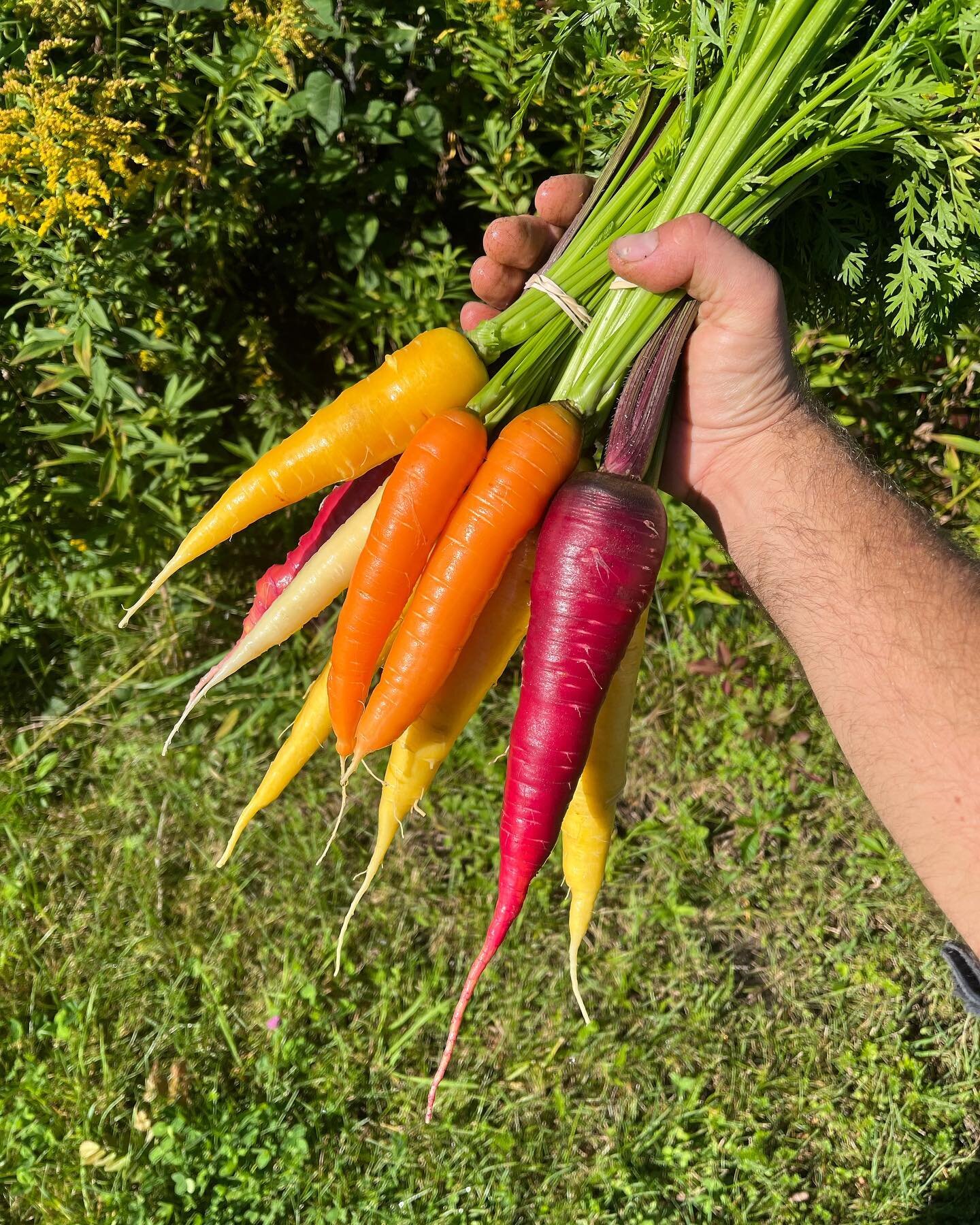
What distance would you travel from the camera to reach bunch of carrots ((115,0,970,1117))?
1.65 metres

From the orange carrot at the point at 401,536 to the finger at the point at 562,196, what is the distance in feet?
2.35

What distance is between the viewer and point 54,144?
1.86 meters

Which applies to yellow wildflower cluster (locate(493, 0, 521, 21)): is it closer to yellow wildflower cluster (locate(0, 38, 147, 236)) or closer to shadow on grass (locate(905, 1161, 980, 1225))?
yellow wildflower cluster (locate(0, 38, 147, 236))

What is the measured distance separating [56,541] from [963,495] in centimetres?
268

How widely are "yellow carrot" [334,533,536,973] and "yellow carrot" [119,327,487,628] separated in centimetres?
34

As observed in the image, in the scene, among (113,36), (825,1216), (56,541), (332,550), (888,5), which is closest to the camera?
(888,5)

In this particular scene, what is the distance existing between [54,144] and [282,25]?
0.54 meters

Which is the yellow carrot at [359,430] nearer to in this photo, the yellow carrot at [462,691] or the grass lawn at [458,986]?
the yellow carrot at [462,691]

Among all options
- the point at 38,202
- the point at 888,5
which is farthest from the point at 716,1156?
the point at 38,202

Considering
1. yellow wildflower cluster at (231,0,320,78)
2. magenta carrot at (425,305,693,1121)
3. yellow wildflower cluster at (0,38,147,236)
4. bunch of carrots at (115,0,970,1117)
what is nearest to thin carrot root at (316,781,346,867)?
bunch of carrots at (115,0,970,1117)

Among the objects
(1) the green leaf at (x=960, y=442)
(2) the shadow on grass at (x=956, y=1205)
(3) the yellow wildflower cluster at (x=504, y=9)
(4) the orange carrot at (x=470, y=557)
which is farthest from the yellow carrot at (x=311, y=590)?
(2) the shadow on grass at (x=956, y=1205)

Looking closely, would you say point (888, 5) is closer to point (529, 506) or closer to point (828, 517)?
point (828, 517)

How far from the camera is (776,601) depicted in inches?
75.0

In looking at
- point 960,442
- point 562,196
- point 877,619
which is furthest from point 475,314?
point 960,442
